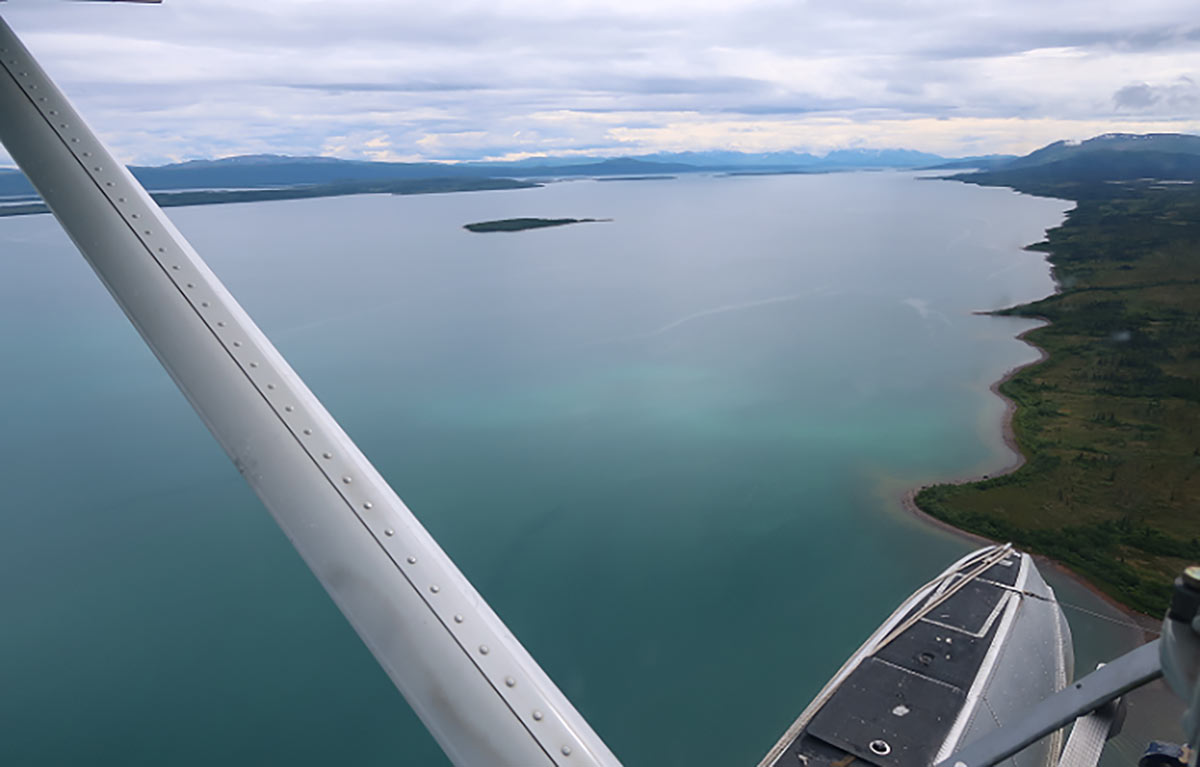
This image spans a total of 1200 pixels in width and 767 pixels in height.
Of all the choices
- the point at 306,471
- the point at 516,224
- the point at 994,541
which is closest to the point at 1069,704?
the point at 306,471

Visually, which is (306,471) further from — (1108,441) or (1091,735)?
(1108,441)

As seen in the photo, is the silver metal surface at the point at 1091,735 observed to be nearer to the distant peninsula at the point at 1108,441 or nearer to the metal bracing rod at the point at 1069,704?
the metal bracing rod at the point at 1069,704

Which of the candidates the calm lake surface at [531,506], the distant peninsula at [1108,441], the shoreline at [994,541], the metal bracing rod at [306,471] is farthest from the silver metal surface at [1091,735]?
the distant peninsula at [1108,441]

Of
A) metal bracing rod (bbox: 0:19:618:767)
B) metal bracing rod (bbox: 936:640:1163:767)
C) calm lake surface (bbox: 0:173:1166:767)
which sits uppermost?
metal bracing rod (bbox: 0:19:618:767)

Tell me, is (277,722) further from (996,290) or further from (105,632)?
(996,290)

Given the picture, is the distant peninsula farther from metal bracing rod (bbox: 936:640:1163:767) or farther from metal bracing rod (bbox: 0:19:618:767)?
metal bracing rod (bbox: 0:19:618:767)

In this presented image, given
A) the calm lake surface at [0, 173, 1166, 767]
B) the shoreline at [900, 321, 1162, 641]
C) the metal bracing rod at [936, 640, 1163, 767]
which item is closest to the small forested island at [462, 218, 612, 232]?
the calm lake surface at [0, 173, 1166, 767]
